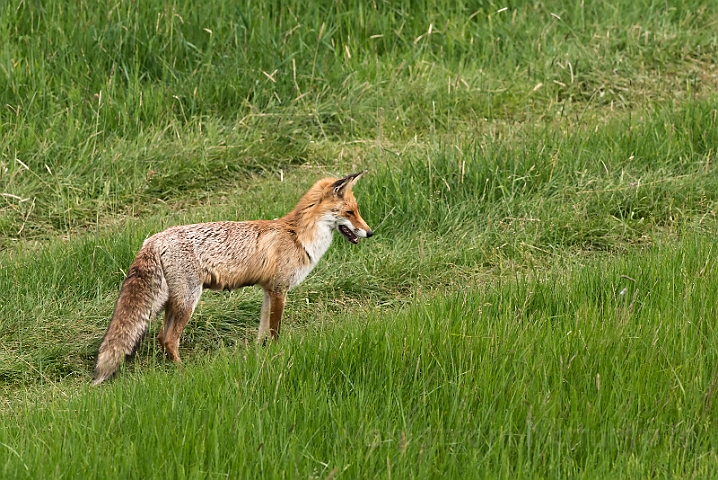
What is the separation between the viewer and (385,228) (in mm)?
8125

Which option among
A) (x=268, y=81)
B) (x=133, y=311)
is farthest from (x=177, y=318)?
(x=268, y=81)

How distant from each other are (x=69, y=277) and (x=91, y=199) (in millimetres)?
1538

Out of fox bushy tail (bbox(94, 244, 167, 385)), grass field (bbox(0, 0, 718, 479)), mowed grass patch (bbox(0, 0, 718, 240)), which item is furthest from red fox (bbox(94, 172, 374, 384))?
mowed grass patch (bbox(0, 0, 718, 240))

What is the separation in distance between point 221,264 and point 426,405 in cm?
225

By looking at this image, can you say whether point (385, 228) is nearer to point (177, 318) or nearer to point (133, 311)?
point (177, 318)

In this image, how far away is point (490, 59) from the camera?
10891 millimetres

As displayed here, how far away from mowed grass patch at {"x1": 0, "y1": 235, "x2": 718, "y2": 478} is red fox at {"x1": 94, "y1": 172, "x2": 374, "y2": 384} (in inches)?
16.2

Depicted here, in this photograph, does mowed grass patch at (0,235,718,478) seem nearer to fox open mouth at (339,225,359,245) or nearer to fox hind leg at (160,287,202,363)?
fox hind leg at (160,287,202,363)

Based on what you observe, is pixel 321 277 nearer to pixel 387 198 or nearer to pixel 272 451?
pixel 387 198

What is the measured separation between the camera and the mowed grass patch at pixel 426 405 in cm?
438

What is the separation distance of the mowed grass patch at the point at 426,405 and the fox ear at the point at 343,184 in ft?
4.15

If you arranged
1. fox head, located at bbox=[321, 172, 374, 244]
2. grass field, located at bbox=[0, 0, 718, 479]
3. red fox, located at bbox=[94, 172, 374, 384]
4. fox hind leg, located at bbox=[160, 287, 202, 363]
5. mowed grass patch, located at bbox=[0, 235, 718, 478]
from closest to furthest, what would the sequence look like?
mowed grass patch, located at bbox=[0, 235, 718, 478], grass field, located at bbox=[0, 0, 718, 479], red fox, located at bbox=[94, 172, 374, 384], fox hind leg, located at bbox=[160, 287, 202, 363], fox head, located at bbox=[321, 172, 374, 244]

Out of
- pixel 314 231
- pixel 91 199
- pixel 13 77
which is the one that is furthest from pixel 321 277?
pixel 13 77

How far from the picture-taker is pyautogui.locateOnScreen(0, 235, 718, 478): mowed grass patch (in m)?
4.38
